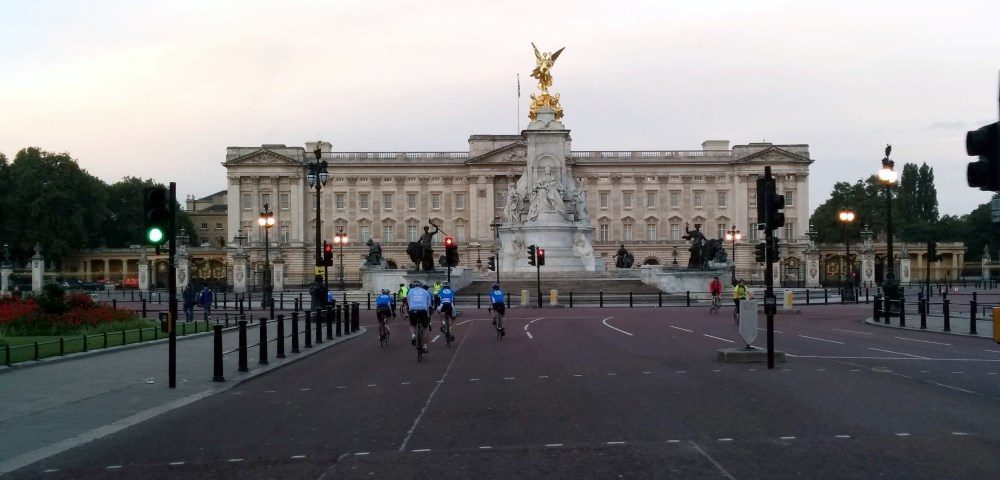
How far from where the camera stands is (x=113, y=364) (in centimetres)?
2042

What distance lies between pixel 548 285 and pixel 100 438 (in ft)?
182

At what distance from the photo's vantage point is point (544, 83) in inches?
3031

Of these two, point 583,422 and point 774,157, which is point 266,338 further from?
point 774,157

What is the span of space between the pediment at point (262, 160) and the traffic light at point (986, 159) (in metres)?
122

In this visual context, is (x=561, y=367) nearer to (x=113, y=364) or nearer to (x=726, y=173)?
(x=113, y=364)

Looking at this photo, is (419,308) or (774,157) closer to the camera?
(419,308)

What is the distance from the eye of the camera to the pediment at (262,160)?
126 meters

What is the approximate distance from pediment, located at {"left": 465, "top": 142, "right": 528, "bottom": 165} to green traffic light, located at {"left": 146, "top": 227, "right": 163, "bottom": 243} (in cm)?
11141

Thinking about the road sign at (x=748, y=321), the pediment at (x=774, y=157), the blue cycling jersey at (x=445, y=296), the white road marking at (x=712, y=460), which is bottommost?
the white road marking at (x=712, y=460)

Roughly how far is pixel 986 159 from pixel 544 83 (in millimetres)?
68973

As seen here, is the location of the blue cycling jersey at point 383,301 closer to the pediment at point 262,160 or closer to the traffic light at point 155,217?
the traffic light at point 155,217

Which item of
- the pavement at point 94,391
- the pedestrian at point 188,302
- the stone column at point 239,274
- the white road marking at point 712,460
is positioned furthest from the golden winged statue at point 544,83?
the white road marking at point 712,460

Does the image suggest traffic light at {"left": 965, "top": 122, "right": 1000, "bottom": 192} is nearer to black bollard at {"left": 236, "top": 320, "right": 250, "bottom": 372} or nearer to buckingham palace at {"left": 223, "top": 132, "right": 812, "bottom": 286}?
black bollard at {"left": 236, "top": 320, "right": 250, "bottom": 372}

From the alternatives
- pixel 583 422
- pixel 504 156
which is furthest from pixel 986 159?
pixel 504 156
